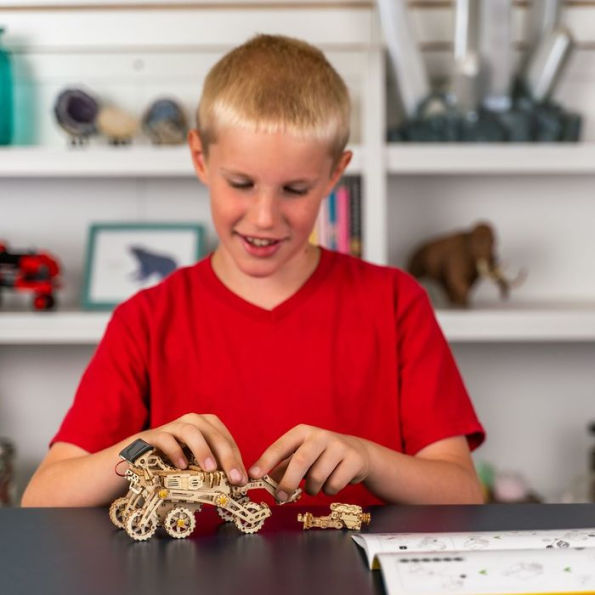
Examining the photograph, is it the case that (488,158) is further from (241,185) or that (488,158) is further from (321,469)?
(321,469)

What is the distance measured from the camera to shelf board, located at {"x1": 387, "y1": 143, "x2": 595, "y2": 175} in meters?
2.03

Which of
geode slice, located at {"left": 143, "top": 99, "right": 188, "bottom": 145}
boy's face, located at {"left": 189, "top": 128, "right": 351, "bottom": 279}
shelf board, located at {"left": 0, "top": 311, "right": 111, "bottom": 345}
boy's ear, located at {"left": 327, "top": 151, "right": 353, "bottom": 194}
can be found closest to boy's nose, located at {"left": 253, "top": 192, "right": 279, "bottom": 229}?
boy's face, located at {"left": 189, "top": 128, "right": 351, "bottom": 279}

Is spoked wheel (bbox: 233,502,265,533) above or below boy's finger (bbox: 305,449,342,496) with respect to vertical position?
below

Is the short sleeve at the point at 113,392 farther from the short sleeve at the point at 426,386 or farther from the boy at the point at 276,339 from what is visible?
the short sleeve at the point at 426,386

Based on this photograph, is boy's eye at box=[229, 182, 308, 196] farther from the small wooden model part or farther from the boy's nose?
the small wooden model part

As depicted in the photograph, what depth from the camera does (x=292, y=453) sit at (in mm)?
800

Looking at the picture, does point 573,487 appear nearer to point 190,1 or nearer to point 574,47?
point 574,47

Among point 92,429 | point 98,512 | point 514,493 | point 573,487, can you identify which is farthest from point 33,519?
point 573,487

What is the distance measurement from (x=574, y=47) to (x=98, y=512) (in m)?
1.64

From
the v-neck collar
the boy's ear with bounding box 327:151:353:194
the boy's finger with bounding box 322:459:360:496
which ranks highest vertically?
the boy's ear with bounding box 327:151:353:194

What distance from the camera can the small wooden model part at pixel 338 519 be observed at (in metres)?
0.70

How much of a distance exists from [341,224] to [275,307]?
2.90 feet

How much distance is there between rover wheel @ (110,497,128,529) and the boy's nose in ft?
1.25

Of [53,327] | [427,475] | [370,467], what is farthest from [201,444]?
[53,327]
